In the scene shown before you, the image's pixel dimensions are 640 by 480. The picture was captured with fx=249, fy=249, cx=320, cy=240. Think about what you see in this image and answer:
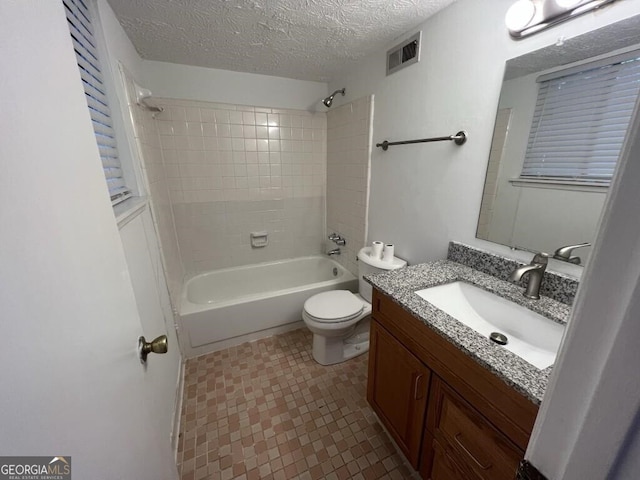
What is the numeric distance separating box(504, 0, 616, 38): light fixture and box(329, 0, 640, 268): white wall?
0.09ft

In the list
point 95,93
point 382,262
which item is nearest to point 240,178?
point 95,93

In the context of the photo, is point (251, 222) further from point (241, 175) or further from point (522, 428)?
point (522, 428)

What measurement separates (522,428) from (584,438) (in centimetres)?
51

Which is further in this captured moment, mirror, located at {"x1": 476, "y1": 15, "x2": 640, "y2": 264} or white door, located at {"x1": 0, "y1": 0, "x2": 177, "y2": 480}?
mirror, located at {"x1": 476, "y1": 15, "x2": 640, "y2": 264}

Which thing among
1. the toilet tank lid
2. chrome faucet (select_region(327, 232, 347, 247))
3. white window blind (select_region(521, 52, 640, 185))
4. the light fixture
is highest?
the light fixture

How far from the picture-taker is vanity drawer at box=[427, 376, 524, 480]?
2.28ft

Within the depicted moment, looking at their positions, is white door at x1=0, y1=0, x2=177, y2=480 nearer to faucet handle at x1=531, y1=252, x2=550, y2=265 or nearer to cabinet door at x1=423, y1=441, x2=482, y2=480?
cabinet door at x1=423, y1=441, x2=482, y2=480

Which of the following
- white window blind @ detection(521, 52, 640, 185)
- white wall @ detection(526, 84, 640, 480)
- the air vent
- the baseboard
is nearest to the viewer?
white wall @ detection(526, 84, 640, 480)

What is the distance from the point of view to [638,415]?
24 centimetres

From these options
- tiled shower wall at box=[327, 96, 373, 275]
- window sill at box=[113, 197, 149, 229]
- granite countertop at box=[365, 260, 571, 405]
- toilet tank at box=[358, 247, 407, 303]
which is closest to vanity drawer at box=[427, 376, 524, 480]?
granite countertop at box=[365, 260, 571, 405]

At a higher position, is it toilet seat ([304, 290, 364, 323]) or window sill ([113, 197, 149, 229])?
window sill ([113, 197, 149, 229])

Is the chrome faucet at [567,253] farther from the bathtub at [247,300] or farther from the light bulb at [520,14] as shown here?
the bathtub at [247,300]

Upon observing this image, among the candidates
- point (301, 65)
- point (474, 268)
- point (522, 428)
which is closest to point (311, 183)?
point (301, 65)

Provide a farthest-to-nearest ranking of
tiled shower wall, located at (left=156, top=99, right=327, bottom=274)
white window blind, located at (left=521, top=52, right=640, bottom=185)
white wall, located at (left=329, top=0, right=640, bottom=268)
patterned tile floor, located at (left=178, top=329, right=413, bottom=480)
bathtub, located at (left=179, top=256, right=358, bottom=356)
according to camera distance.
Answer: tiled shower wall, located at (left=156, top=99, right=327, bottom=274) → bathtub, located at (left=179, top=256, right=358, bottom=356) → patterned tile floor, located at (left=178, top=329, right=413, bottom=480) → white wall, located at (left=329, top=0, right=640, bottom=268) → white window blind, located at (left=521, top=52, right=640, bottom=185)
